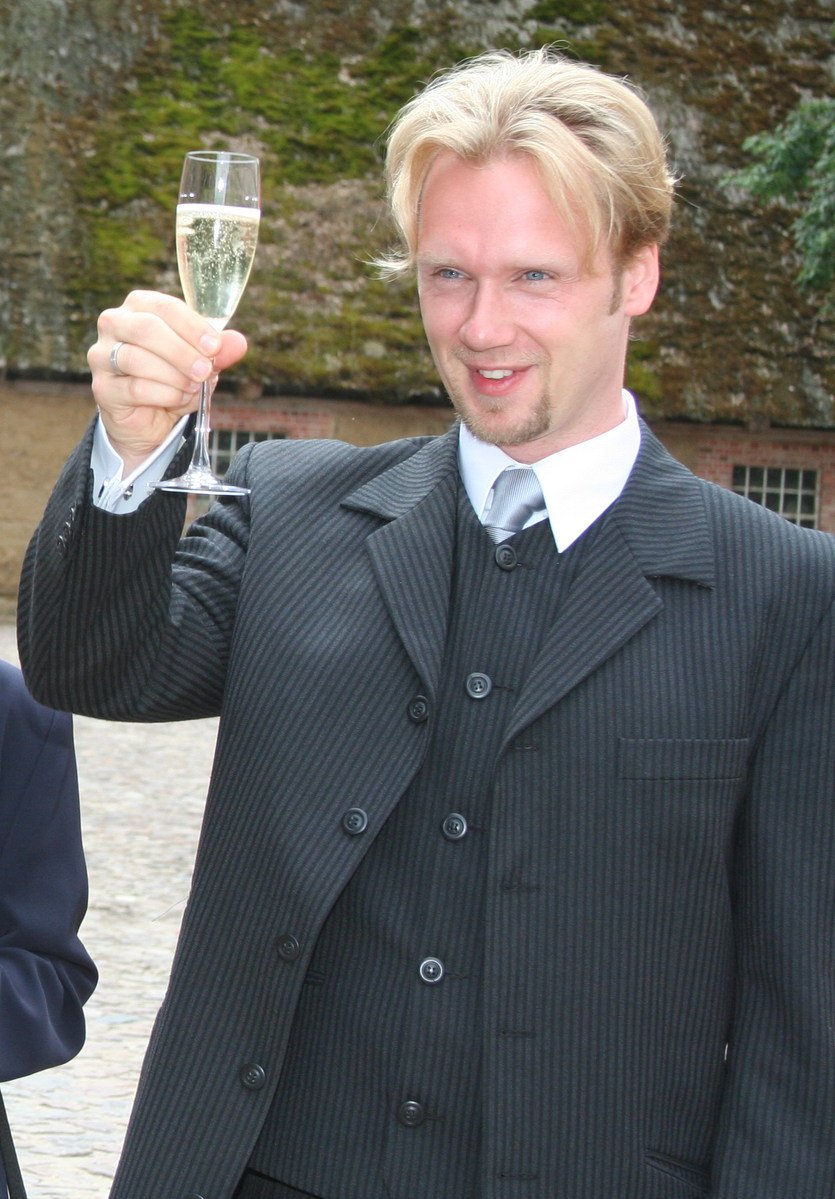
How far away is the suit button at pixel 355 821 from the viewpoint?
6.60 feet

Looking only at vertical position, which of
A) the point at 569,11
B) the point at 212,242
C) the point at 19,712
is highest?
the point at 569,11

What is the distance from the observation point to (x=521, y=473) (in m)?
2.21

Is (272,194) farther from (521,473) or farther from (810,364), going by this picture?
(521,473)

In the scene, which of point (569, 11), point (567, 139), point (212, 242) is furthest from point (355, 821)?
point (569, 11)

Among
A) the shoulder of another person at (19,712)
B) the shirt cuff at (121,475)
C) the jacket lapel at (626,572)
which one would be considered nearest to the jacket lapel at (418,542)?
the jacket lapel at (626,572)

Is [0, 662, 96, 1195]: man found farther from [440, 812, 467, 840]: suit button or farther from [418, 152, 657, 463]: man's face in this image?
[418, 152, 657, 463]: man's face

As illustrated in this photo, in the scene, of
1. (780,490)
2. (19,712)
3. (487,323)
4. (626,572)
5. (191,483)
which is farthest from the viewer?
(780,490)

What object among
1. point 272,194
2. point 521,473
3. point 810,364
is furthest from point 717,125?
point 521,473

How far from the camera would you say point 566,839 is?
2008 millimetres

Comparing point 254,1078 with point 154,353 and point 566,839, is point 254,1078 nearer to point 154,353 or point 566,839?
point 566,839

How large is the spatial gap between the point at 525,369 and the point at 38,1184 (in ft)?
10.7

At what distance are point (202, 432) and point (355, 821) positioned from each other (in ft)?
1.54

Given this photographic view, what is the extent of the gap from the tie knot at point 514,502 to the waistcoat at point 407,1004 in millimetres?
191

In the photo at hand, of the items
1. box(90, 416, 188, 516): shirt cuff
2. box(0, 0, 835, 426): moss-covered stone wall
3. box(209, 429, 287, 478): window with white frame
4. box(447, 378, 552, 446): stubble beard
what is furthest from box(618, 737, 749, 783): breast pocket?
box(209, 429, 287, 478): window with white frame
